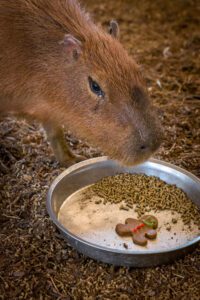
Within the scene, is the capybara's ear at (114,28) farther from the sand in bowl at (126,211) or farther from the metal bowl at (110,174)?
the sand in bowl at (126,211)

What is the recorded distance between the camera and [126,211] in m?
4.61

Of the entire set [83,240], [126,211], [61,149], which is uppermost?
[83,240]

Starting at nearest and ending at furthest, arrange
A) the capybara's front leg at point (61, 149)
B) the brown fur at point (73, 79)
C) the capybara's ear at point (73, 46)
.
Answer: the brown fur at point (73, 79)
the capybara's ear at point (73, 46)
the capybara's front leg at point (61, 149)

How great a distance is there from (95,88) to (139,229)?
1.25m

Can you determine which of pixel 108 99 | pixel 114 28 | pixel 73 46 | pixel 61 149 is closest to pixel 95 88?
pixel 108 99

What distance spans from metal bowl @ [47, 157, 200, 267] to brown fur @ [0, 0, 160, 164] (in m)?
0.61

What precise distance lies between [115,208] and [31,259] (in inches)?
36.1

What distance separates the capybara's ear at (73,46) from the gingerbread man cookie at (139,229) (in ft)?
4.87

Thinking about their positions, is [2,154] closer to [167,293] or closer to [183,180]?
[183,180]

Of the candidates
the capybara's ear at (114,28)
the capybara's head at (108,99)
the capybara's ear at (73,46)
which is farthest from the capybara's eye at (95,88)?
the capybara's ear at (114,28)

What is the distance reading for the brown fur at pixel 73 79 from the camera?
3986mm

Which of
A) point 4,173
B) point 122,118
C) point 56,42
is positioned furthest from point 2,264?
point 56,42

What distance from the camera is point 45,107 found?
4.44 metres

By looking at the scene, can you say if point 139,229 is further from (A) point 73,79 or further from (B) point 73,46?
(B) point 73,46
